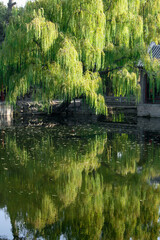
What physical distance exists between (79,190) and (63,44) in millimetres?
7253

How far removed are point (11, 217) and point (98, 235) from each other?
1.37 m

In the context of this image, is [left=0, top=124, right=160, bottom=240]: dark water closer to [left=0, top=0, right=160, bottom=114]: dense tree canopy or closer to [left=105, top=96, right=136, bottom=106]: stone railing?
[left=0, top=0, right=160, bottom=114]: dense tree canopy

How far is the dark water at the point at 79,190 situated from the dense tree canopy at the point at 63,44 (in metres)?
2.63

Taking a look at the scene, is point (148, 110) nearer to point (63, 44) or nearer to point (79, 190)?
point (63, 44)

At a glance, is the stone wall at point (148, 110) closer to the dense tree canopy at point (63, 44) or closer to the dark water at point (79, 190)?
the dense tree canopy at point (63, 44)

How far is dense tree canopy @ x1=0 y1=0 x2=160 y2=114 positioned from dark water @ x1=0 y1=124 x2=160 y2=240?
104 inches

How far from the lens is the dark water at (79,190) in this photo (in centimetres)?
480

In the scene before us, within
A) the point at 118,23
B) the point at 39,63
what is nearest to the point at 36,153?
the point at 39,63

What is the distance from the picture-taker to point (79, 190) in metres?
6.41

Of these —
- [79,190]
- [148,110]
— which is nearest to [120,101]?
[148,110]

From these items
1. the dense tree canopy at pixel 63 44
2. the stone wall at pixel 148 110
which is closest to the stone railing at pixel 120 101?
the stone wall at pixel 148 110

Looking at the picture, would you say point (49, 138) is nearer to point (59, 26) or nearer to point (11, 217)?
point (59, 26)

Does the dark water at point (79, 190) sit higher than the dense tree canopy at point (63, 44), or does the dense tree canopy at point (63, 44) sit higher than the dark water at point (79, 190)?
the dense tree canopy at point (63, 44)

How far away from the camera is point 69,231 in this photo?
15.4ft
